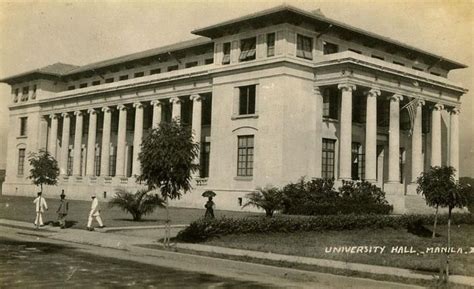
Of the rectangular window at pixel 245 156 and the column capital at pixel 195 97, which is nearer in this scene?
the rectangular window at pixel 245 156

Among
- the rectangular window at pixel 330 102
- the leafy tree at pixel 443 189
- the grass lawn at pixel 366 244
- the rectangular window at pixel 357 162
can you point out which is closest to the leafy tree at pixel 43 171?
the rectangular window at pixel 330 102

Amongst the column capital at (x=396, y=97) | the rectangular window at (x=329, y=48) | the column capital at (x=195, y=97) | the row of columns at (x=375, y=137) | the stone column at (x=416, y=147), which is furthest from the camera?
the column capital at (x=195, y=97)

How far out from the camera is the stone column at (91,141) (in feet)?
181

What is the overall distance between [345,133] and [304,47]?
6.75 metres

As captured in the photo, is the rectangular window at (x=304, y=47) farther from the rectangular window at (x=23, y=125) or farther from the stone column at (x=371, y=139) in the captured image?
the rectangular window at (x=23, y=125)

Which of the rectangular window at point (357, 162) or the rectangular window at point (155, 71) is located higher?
the rectangular window at point (155, 71)

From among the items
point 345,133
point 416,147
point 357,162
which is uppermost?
point 345,133

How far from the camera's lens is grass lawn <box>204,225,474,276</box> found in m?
15.6

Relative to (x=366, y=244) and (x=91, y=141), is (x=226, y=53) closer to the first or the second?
(x=91, y=141)

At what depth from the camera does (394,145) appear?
39.2 meters

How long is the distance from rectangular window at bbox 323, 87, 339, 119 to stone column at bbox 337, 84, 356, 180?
2.76 metres

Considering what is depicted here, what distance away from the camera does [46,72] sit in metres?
61.9

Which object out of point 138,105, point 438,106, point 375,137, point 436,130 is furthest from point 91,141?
point 438,106

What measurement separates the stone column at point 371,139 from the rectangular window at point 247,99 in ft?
26.7
